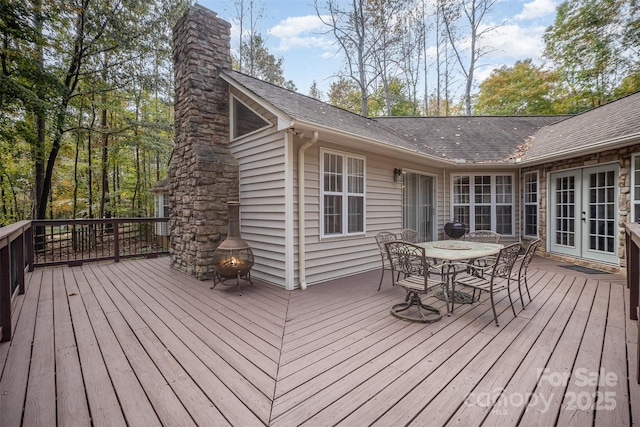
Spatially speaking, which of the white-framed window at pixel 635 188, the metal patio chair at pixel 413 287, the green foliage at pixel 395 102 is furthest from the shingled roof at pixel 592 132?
the green foliage at pixel 395 102

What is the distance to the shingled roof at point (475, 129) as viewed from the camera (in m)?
4.86

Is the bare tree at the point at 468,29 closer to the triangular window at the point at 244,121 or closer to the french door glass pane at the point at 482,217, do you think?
the french door glass pane at the point at 482,217

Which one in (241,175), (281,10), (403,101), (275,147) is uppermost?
(281,10)

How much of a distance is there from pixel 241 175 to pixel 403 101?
41.9 feet

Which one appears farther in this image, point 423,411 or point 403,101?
point 403,101

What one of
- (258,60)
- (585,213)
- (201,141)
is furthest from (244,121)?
(258,60)

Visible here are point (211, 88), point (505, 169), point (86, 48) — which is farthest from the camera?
point (86, 48)

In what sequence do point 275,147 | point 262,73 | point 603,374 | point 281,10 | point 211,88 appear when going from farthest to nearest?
point 262,73 → point 281,10 → point 211,88 → point 275,147 → point 603,374

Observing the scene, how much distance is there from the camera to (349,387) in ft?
6.24

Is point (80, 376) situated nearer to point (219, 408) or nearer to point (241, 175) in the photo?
point (219, 408)

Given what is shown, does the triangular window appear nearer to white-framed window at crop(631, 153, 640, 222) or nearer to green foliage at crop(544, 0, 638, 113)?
white-framed window at crop(631, 153, 640, 222)

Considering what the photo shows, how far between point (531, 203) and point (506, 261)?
16.6ft

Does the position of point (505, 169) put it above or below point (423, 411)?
above

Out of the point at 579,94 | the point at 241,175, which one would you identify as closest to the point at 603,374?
the point at 241,175
